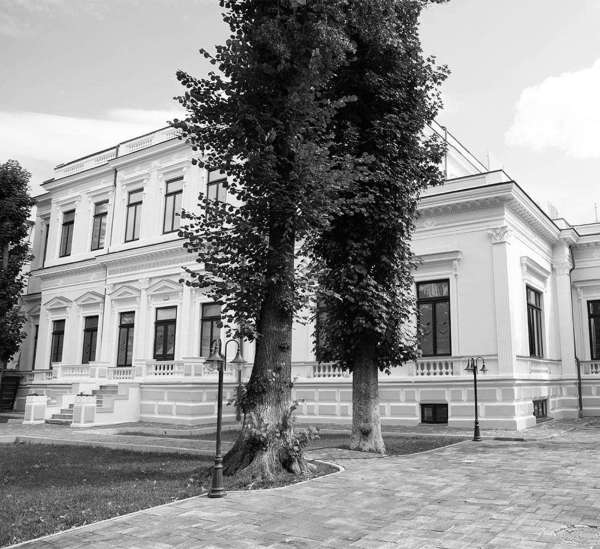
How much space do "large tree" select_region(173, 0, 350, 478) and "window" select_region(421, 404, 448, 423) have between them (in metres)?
10.7

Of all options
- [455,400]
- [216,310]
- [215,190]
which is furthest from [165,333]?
[455,400]

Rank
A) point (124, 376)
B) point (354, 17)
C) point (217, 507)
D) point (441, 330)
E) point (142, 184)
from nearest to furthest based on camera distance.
A: point (217, 507)
point (354, 17)
point (441, 330)
point (124, 376)
point (142, 184)

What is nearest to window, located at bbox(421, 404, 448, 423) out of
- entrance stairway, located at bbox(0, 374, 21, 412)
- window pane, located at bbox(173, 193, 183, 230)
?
window pane, located at bbox(173, 193, 183, 230)

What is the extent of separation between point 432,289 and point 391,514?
14.2 meters

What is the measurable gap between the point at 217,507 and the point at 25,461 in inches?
260

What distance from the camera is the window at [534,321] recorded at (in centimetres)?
2097

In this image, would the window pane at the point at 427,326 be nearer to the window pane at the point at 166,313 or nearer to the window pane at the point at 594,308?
the window pane at the point at 594,308

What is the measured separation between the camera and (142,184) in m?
28.2

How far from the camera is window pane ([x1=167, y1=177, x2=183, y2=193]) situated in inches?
1059

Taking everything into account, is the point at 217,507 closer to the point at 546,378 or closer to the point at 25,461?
the point at 25,461

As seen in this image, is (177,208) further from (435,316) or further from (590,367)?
(590,367)

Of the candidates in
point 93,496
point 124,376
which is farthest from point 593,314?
point 93,496

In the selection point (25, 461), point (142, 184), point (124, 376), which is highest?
point (142, 184)

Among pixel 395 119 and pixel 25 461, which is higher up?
pixel 395 119
